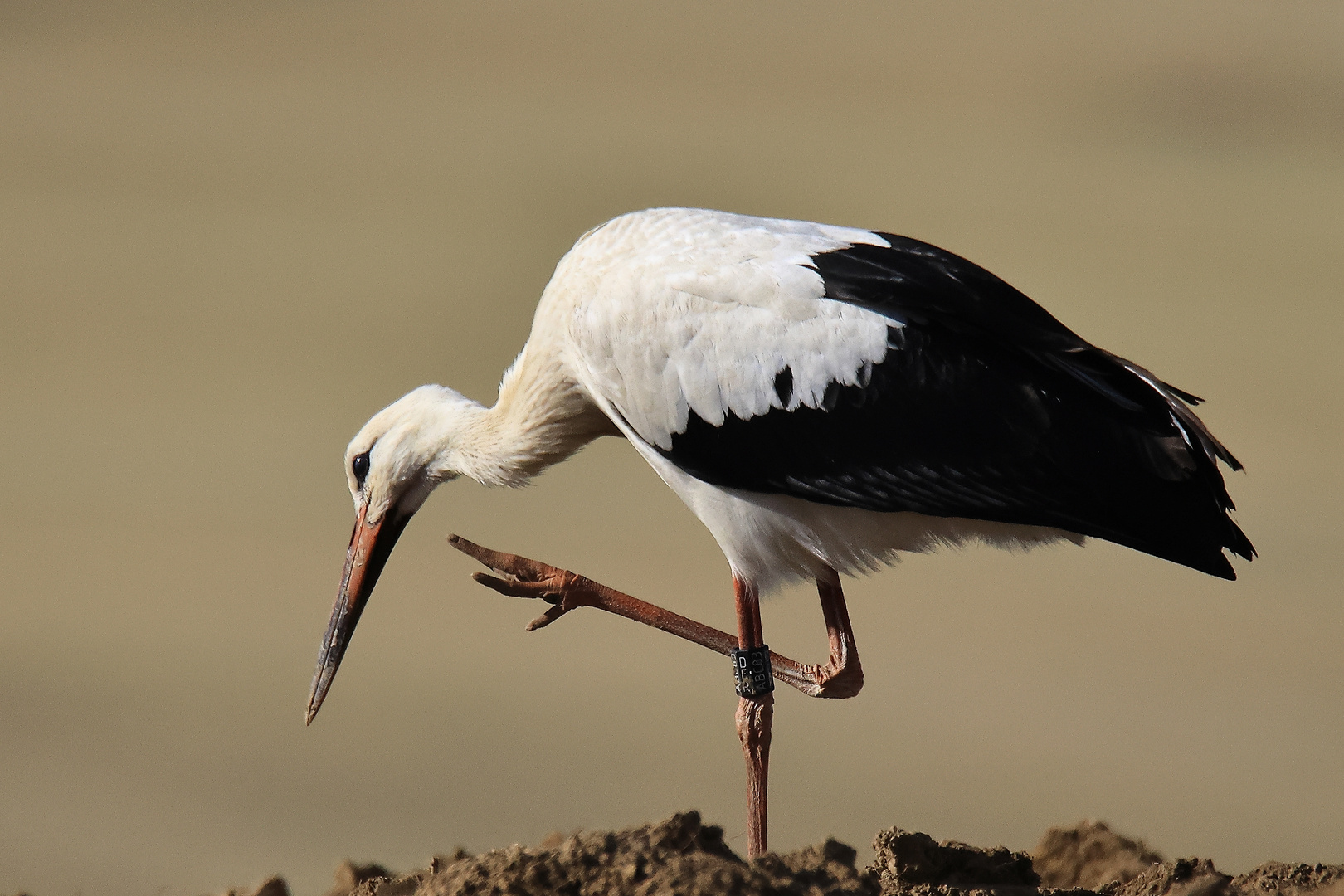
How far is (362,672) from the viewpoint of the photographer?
13.2 meters

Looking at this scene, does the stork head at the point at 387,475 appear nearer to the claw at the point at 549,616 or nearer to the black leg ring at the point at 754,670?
the claw at the point at 549,616

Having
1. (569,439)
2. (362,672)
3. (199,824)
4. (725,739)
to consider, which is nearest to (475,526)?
(362,672)

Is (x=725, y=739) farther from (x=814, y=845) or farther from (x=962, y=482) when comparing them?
(x=814, y=845)

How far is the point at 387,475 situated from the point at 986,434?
262 cm

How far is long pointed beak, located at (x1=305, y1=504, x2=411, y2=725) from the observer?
7.19 metres

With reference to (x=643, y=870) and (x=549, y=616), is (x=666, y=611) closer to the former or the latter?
(x=549, y=616)

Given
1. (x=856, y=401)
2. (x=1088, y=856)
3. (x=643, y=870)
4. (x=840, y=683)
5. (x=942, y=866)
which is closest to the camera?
(x=643, y=870)

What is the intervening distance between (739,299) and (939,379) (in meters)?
Answer: 0.77

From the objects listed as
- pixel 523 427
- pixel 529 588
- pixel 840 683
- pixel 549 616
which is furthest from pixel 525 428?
pixel 840 683

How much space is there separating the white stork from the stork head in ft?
2.41

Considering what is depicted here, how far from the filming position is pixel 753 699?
6641 mm

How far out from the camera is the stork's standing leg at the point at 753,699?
21.3ft

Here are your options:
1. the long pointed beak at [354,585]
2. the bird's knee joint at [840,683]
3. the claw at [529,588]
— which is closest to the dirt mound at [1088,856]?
the bird's knee joint at [840,683]

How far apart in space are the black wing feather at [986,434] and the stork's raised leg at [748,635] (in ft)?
2.46
